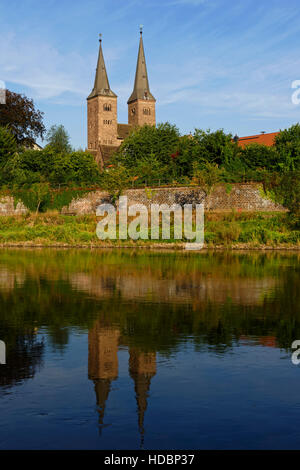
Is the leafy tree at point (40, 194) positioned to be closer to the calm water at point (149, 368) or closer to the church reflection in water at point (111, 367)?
the calm water at point (149, 368)

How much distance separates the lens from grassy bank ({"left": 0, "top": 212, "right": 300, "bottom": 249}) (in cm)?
3734

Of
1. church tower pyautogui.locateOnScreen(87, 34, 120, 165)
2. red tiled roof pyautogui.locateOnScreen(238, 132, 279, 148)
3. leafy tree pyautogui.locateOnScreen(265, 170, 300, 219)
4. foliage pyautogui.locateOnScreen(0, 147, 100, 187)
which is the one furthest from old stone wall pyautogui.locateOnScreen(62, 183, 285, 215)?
church tower pyautogui.locateOnScreen(87, 34, 120, 165)

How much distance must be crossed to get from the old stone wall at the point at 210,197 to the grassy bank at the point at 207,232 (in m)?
5.39

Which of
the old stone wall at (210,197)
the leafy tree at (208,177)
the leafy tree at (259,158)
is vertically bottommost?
the old stone wall at (210,197)

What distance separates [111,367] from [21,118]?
228 ft

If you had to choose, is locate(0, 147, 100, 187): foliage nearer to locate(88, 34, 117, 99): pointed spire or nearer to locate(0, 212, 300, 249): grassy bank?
locate(0, 212, 300, 249): grassy bank

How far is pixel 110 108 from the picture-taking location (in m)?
152

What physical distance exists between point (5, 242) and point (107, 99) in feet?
375

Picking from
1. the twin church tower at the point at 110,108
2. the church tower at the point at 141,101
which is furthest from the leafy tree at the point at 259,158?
the church tower at the point at 141,101

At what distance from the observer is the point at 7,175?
6350 centimetres

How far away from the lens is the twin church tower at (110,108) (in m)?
150
